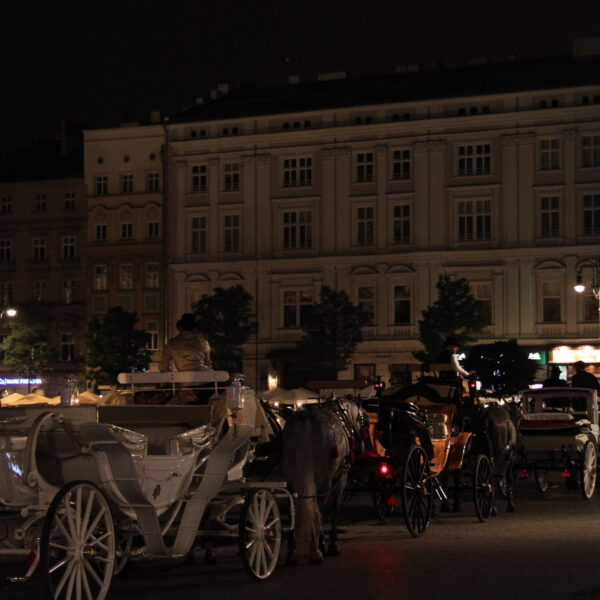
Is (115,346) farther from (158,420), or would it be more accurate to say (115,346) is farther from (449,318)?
(158,420)

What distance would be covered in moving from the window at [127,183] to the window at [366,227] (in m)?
13.9

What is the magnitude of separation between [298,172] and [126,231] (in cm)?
1128

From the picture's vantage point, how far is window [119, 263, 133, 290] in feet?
224

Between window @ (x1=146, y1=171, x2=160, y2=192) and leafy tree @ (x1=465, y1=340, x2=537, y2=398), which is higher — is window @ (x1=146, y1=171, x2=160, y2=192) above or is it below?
above

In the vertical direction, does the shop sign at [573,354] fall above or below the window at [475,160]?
below

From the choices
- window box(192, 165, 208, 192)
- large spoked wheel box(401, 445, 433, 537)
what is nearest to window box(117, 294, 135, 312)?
window box(192, 165, 208, 192)

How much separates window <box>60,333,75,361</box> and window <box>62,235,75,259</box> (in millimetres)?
4752

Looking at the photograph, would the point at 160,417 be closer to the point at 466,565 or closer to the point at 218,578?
the point at 218,578

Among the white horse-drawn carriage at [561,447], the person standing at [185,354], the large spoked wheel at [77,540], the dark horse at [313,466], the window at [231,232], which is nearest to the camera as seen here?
the large spoked wheel at [77,540]

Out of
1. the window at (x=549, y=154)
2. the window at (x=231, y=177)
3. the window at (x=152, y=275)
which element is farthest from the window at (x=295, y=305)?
the window at (x=549, y=154)

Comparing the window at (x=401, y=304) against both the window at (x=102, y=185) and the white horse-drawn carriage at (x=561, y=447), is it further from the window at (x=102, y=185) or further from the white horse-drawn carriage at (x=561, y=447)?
the white horse-drawn carriage at (x=561, y=447)

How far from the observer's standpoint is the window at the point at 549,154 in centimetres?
5884

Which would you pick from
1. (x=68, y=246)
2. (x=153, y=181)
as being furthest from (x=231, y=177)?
(x=68, y=246)

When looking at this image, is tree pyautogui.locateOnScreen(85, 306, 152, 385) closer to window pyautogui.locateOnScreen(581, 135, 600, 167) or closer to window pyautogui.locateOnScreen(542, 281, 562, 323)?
window pyautogui.locateOnScreen(542, 281, 562, 323)
